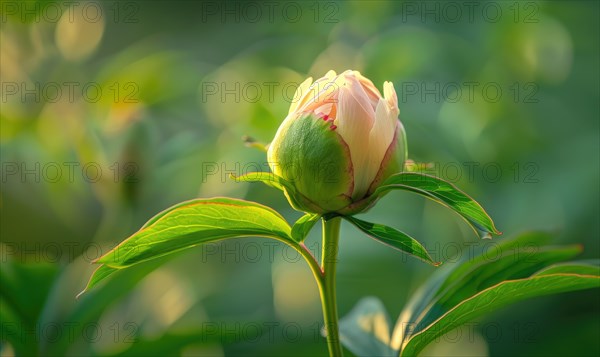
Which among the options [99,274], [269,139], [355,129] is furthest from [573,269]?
[269,139]

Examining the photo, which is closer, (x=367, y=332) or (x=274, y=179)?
(x=274, y=179)

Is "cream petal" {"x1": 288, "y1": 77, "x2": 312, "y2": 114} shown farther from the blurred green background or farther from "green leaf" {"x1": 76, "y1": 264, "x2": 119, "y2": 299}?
the blurred green background

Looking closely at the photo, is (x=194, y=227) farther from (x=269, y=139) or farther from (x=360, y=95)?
(x=269, y=139)

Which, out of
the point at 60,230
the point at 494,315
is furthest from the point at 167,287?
the point at 494,315

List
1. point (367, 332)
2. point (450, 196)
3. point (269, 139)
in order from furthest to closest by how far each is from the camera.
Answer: point (269, 139) < point (367, 332) < point (450, 196)

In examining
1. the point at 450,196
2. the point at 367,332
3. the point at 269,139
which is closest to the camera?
the point at 450,196

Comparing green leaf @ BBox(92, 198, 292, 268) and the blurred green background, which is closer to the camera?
green leaf @ BBox(92, 198, 292, 268)

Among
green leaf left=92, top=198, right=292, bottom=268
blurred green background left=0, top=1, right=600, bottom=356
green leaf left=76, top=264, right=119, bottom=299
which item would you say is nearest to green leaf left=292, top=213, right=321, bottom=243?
green leaf left=92, top=198, right=292, bottom=268

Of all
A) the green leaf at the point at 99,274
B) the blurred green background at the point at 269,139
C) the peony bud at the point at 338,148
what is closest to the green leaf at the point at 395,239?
the peony bud at the point at 338,148
